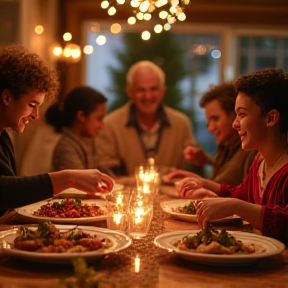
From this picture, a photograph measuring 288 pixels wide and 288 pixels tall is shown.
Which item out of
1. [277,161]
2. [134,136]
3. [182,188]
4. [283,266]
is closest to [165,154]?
[134,136]

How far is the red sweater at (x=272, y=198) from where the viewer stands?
196cm

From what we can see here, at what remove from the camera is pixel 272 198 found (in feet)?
7.05

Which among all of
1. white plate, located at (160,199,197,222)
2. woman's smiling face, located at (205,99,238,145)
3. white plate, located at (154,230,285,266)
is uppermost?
woman's smiling face, located at (205,99,238,145)

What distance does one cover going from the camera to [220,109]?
3.33 m

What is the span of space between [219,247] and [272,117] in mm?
700

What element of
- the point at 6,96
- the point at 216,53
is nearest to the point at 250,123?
the point at 6,96

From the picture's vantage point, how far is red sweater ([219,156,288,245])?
196 cm

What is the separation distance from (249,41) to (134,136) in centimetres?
194

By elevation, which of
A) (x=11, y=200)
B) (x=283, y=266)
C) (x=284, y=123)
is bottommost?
(x=283, y=266)

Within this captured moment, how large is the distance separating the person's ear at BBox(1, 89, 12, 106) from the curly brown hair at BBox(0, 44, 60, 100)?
11 mm

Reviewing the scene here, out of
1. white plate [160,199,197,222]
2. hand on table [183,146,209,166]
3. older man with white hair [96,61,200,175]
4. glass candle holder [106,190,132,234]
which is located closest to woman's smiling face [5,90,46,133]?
glass candle holder [106,190,132,234]

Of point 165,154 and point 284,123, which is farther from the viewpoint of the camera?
point 165,154

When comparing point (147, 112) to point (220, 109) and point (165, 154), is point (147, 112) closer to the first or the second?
point (165, 154)

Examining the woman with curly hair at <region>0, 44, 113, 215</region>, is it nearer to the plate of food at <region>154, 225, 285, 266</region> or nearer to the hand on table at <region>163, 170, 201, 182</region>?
the plate of food at <region>154, 225, 285, 266</region>
